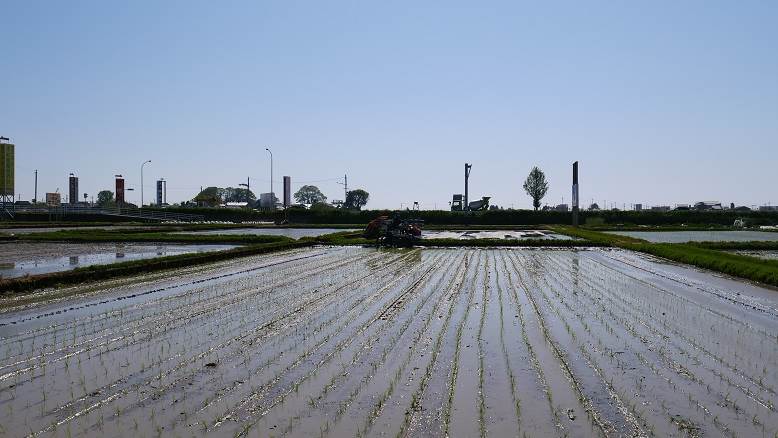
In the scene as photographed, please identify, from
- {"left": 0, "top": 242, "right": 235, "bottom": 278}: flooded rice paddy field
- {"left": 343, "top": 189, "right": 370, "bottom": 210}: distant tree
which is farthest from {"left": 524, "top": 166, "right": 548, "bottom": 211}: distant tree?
{"left": 0, "top": 242, "right": 235, "bottom": 278}: flooded rice paddy field

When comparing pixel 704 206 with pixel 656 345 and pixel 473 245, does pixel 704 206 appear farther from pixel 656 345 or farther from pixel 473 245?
pixel 656 345

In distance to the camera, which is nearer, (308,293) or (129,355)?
(129,355)

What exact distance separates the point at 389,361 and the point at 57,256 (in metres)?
18.3

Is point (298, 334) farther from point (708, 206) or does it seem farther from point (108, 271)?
point (708, 206)

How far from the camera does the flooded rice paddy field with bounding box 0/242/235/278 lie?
17.9m

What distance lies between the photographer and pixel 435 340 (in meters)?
8.88

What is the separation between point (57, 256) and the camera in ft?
73.6

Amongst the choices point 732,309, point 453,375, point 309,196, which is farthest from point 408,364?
point 309,196

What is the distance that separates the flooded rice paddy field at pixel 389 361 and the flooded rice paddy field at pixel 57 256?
458 centimetres

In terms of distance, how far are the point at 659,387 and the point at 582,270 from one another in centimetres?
1286

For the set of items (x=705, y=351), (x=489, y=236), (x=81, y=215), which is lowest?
(x=705, y=351)

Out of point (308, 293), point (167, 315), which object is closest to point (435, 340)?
point (167, 315)

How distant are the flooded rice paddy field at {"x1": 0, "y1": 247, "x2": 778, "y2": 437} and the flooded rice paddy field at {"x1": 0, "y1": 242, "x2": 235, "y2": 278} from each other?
458 cm

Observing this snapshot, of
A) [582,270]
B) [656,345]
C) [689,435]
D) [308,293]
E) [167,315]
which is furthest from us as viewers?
[582,270]
